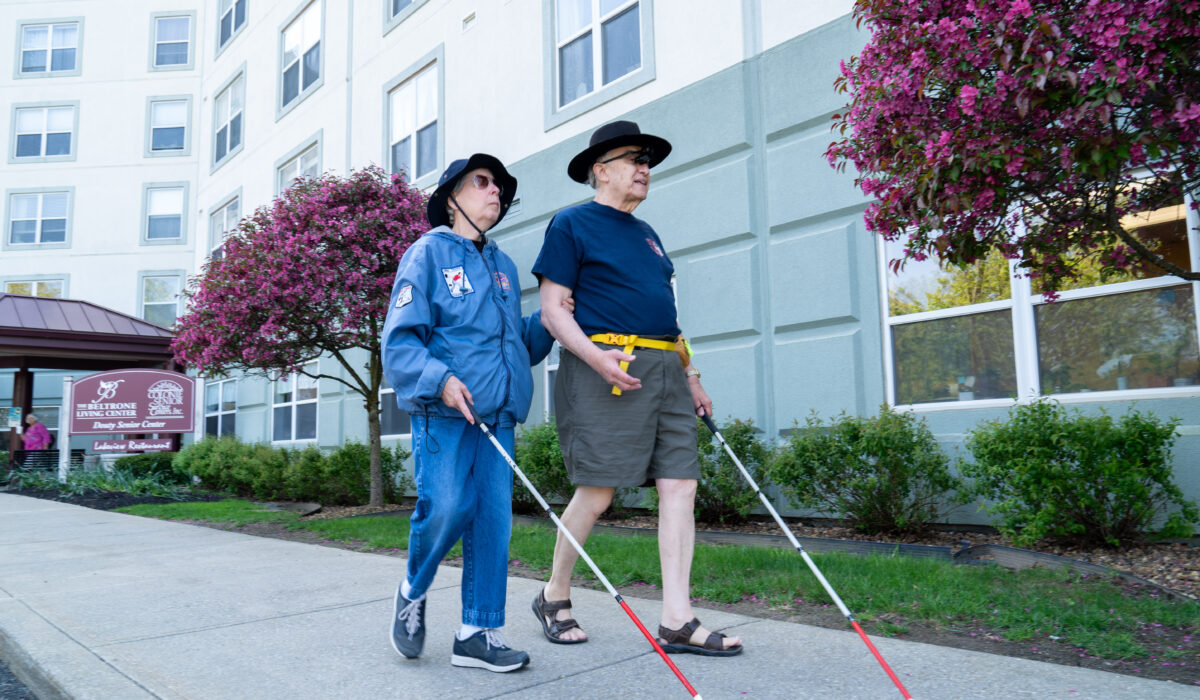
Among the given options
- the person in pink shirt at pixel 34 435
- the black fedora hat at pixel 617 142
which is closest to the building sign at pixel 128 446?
the person in pink shirt at pixel 34 435

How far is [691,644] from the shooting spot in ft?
10.9

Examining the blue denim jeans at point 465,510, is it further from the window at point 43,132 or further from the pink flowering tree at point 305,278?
the window at point 43,132

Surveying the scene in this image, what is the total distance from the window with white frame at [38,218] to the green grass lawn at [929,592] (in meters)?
25.5

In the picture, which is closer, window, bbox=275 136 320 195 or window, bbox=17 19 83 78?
window, bbox=275 136 320 195

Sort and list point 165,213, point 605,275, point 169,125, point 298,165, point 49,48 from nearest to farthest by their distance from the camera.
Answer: point 605,275, point 298,165, point 165,213, point 169,125, point 49,48

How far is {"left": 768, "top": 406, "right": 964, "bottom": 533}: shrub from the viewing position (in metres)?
5.98

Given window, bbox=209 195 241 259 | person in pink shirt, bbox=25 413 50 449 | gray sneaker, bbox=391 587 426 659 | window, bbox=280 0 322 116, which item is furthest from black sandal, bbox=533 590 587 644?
person in pink shirt, bbox=25 413 50 449

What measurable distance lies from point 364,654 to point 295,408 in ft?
42.8

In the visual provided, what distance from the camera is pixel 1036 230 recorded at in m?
4.42

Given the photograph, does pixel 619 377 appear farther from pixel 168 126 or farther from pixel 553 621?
pixel 168 126

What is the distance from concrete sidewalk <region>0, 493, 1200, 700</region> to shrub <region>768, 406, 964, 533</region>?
231 cm

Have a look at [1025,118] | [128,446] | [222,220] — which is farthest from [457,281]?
[222,220]

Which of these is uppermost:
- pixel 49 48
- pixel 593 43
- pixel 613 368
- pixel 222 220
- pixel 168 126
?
pixel 49 48

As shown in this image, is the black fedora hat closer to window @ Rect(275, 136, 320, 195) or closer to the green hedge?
the green hedge
